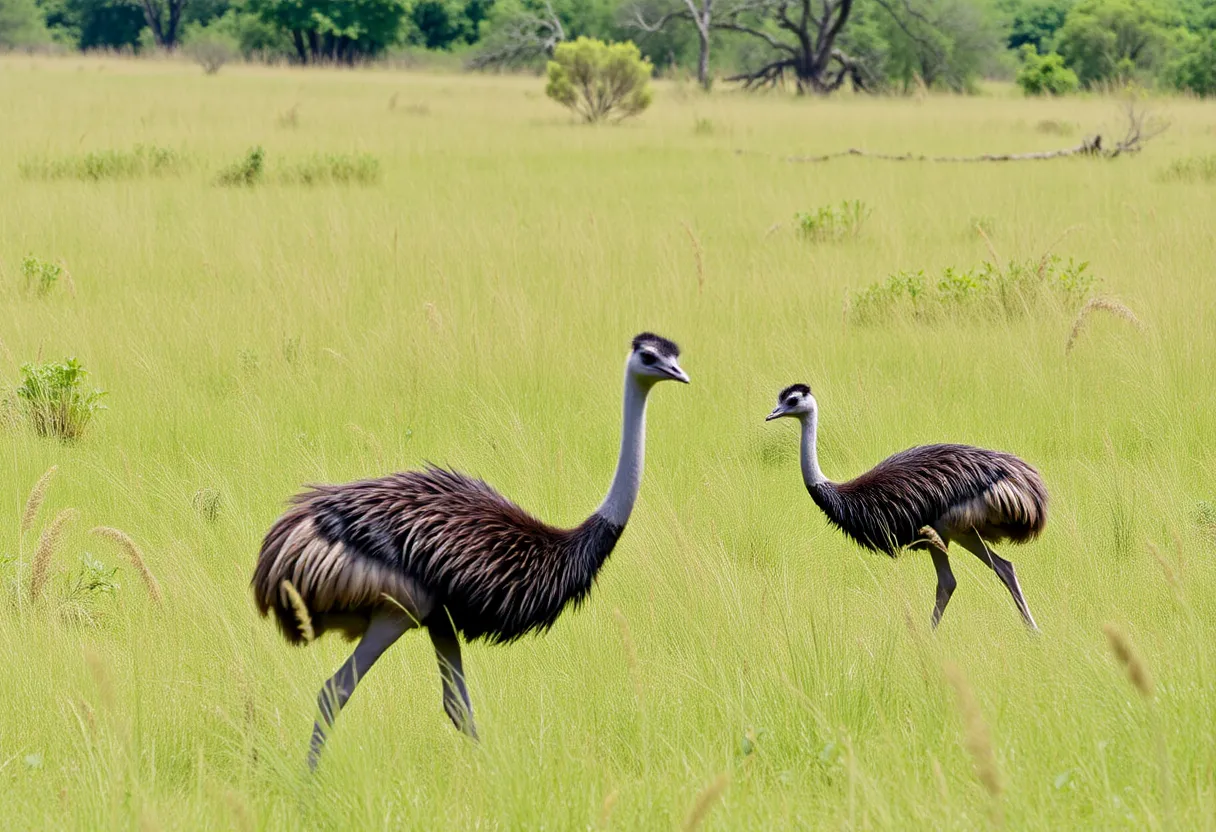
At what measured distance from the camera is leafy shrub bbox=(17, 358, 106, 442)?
6305mm

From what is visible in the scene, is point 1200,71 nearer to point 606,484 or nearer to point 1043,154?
point 1043,154

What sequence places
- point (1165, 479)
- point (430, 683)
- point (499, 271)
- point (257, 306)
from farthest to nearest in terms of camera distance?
1. point (499, 271)
2. point (257, 306)
3. point (1165, 479)
4. point (430, 683)

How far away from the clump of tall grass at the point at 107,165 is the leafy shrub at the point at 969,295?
8.86 metres

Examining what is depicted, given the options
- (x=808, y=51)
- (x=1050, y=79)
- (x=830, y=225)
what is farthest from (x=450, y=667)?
(x=808, y=51)

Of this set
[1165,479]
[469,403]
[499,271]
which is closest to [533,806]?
[1165,479]

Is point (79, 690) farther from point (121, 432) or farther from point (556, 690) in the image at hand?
point (121, 432)

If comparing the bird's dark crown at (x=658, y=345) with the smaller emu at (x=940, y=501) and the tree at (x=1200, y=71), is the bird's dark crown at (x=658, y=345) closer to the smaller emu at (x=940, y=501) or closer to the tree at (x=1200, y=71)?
the smaller emu at (x=940, y=501)

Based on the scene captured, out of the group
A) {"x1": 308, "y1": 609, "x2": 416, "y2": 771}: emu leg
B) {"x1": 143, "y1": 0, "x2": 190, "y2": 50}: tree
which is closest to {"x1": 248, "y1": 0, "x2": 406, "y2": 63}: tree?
{"x1": 143, "y1": 0, "x2": 190, "y2": 50}: tree

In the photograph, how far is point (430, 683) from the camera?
13.1ft

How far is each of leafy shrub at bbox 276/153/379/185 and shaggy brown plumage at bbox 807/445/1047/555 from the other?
10.5 meters

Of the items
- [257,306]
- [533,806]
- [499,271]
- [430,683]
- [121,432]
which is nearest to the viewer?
[533,806]

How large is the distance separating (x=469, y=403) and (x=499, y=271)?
122 inches

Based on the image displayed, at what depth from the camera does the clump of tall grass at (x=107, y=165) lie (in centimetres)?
1436

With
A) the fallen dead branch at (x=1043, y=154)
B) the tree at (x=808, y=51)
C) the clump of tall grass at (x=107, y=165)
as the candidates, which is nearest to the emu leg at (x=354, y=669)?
the clump of tall grass at (x=107, y=165)
